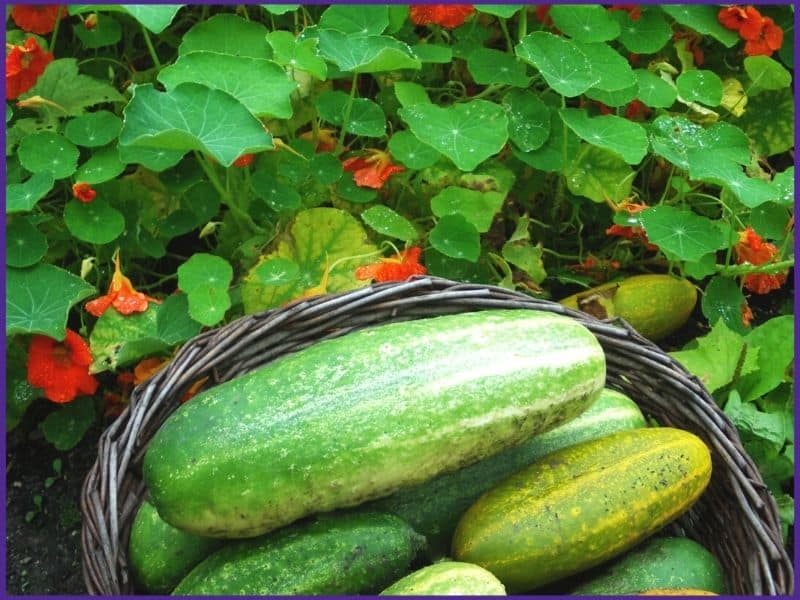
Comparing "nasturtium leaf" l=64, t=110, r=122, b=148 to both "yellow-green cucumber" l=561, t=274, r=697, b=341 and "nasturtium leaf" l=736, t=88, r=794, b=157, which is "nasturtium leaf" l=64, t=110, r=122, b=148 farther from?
"nasturtium leaf" l=736, t=88, r=794, b=157

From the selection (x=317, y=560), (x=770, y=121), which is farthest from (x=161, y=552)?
(x=770, y=121)

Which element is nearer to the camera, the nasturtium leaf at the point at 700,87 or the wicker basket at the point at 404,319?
the wicker basket at the point at 404,319

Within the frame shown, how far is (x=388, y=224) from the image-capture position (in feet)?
5.53

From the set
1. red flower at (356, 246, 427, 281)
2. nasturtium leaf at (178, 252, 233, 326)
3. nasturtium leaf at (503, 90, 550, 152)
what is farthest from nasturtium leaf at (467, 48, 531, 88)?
nasturtium leaf at (178, 252, 233, 326)

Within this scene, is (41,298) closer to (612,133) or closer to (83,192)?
(83,192)

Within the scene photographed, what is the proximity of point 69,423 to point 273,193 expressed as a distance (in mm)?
610

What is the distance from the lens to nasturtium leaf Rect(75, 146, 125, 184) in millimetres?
1654

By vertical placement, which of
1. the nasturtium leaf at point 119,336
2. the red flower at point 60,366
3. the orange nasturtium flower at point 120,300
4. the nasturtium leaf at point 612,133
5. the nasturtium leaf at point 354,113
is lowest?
the red flower at point 60,366

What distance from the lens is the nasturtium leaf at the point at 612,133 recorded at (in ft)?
5.47

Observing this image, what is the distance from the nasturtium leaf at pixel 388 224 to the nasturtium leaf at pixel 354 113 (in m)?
0.17

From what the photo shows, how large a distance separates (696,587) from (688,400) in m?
0.30

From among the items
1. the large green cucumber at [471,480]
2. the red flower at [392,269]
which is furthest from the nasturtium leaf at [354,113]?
the large green cucumber at [471,480]

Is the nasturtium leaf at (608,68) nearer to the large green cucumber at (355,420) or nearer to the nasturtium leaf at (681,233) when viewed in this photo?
the nasturtium leaf at (681,233)

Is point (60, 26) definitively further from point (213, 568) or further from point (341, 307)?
point (213, 568)
